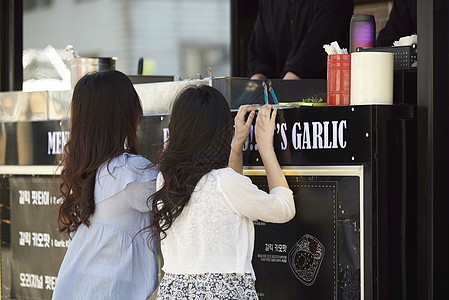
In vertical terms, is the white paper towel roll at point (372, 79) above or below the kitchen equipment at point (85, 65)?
below

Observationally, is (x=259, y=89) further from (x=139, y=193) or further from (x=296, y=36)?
(x=296, y=36)

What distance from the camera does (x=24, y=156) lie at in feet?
12.7

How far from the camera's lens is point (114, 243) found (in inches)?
106

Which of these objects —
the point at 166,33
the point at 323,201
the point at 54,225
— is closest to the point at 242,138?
the point at 323,201

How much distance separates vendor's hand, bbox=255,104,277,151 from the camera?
2.80 metres

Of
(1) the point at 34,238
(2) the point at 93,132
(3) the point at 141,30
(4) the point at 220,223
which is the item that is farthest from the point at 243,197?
(3) the point at 141,30

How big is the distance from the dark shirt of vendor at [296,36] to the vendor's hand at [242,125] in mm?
1341

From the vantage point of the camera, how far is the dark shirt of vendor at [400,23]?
3.79 meters

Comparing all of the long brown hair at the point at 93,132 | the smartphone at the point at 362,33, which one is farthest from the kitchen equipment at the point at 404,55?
the long brown hair at the point at 93,132

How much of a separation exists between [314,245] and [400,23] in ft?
4.89

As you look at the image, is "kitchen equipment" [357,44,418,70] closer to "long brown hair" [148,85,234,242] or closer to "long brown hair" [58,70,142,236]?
"long brown hair" [148,85,234,242]

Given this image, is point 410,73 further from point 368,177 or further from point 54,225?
point 54,225

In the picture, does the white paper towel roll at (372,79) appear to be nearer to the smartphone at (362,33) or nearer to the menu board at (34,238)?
the smartphone at (362,33)
